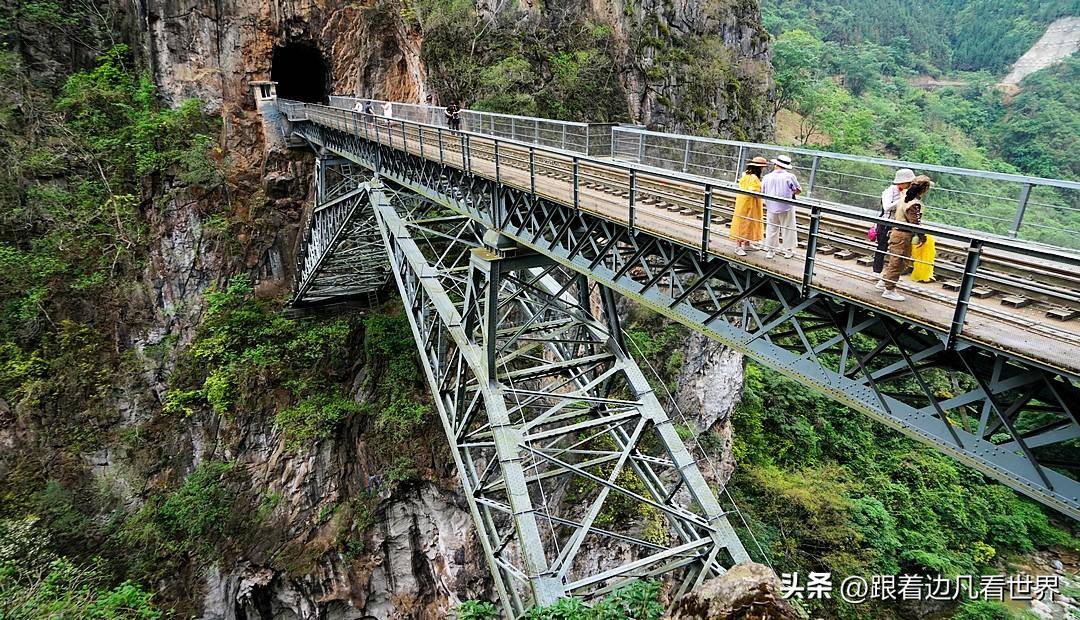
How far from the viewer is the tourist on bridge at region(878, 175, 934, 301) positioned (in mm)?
3965

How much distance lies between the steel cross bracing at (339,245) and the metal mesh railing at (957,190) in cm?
869

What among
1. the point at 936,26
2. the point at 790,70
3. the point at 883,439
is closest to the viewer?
the point at 883,439

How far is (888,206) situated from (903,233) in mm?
435

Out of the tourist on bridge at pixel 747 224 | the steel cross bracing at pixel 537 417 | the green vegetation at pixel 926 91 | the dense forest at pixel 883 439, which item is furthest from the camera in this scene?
the green vegetation at pixel 926 91

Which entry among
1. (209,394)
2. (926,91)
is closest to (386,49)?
(209,394)

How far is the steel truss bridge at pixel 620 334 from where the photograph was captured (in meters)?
3.48

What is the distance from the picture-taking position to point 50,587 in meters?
11.5

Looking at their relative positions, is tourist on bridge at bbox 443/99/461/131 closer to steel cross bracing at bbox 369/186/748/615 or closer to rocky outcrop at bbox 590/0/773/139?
steel cross bracing at bbox 369/186/748/615

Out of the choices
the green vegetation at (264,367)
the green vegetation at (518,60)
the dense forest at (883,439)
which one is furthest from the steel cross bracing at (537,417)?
the green vegetation at (518,60)

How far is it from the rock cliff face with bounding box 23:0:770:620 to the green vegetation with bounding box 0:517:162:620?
164cm

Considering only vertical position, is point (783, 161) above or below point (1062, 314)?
above

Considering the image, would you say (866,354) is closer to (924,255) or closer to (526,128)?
(924,255)

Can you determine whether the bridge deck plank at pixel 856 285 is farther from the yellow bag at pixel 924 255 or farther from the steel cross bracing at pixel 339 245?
the steel cross bracing at pixel 339 245

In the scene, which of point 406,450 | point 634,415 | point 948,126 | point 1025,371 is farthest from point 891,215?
point 948,126
